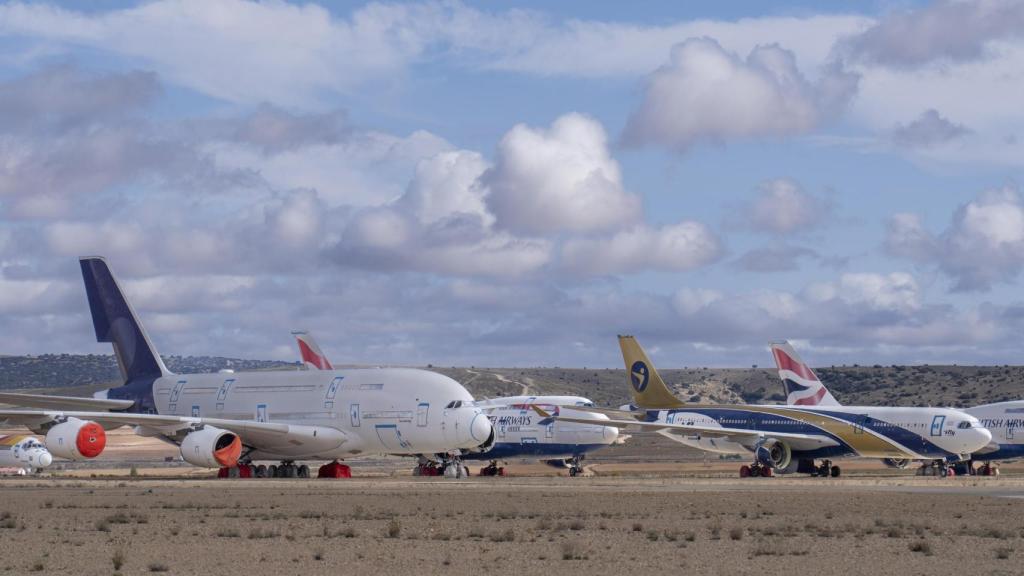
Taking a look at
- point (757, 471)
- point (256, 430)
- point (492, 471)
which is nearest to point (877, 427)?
point (757, 471)

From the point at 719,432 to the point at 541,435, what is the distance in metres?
8.91

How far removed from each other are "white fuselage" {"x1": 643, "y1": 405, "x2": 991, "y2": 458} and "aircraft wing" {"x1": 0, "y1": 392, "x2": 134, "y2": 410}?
28.5 m

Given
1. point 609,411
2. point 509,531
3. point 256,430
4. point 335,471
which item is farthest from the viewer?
point 609,411

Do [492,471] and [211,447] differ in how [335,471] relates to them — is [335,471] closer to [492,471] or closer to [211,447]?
[211,447]

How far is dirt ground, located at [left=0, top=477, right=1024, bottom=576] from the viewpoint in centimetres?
2202

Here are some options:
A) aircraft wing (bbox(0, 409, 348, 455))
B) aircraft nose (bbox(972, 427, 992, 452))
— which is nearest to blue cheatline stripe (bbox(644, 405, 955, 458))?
aircraft nose (bbox(972, 427, 992, 452))

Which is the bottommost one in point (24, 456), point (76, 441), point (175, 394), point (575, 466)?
point (24, 456)

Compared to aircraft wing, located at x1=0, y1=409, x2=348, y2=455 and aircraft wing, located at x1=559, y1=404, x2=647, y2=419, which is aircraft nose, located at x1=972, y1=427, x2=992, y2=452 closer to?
aircraft wing, located at x1=559, y1=404, x2=647, y2=419

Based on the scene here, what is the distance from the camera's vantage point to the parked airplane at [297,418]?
52562 mm

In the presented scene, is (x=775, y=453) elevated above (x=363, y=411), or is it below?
below

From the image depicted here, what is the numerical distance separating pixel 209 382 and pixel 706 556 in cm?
4122

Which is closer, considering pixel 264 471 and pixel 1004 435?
pixel 264 471

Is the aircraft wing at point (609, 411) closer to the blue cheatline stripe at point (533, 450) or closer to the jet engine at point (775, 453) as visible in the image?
the blue cheatline stripe at point (533, 450)

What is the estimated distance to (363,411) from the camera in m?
54.6
